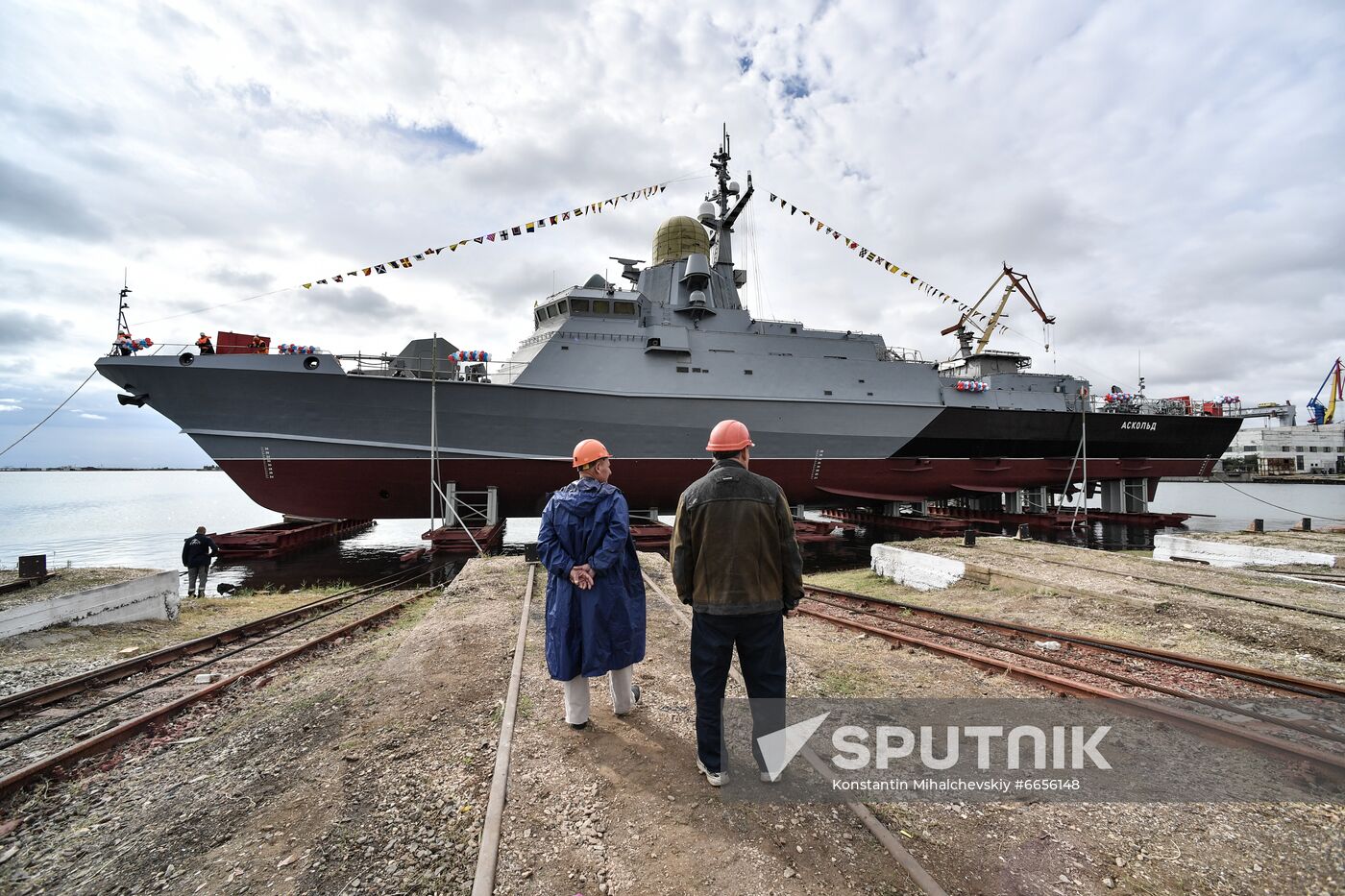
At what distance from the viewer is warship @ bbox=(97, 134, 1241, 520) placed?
45.1 feet

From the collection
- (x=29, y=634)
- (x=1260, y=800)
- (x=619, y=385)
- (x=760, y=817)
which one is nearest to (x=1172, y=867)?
(x=1260, y=800)

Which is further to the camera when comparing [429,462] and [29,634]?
[429,462]

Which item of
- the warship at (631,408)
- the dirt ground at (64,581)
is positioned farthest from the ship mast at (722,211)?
the dirt ground at (64,581)

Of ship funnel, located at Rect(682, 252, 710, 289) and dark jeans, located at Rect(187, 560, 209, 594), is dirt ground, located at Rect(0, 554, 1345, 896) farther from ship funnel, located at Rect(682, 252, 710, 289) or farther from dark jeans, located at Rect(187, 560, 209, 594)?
ship funnel, located at Rect(682, 252, 710, 289)

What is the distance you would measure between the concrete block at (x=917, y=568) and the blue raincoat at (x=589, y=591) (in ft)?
23.5

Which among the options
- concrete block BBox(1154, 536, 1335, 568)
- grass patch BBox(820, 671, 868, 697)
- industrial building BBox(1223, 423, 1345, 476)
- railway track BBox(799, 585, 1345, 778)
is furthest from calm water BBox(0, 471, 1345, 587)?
industrial building BBox(1223, 423, 1345, 476)

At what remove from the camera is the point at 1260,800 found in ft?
8.53

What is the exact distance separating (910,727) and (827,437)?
14562mm

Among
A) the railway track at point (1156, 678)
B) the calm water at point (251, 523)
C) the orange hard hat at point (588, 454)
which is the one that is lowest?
the calm water at point (251, 523)

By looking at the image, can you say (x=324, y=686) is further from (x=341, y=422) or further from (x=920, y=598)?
(x=341, y=422)

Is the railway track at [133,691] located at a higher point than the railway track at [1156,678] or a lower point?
lower

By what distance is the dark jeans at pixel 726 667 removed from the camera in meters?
2.59
